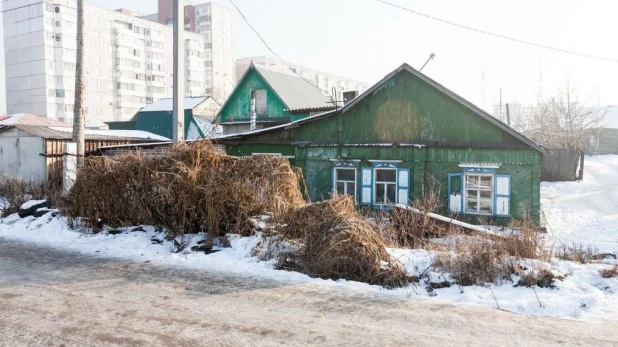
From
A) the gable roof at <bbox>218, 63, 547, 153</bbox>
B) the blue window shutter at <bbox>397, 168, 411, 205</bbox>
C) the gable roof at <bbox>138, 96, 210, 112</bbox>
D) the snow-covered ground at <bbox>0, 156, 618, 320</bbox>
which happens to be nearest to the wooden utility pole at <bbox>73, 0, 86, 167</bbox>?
the snow-covered ground at <bbox>0, 156, 618, 320</bbox>

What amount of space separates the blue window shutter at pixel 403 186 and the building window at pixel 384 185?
16 cm

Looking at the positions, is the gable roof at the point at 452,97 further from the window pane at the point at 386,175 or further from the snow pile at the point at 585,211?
the snow pile at the point at 585,211

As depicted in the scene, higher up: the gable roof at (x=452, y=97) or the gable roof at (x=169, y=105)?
the gable roof at (x=169, y=105)

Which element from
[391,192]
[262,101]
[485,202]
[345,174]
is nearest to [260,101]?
A: [262,101]

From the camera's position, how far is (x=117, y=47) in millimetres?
67875

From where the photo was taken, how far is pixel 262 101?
30.5m

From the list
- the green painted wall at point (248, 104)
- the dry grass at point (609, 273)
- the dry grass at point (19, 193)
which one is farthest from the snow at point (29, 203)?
the green painted wall at point (248, 104)

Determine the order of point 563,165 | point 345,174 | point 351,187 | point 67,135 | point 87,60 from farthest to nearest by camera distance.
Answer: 1. point 87,60
2. point 563,165
3. point 67,135
4. point 345,174
5. point 351,187

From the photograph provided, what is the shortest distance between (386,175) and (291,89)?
53.8 ft

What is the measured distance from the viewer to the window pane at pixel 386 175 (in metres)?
16.5

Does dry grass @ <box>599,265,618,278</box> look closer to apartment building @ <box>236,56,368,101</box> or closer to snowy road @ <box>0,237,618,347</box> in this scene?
snowy road @ <box>0,237,618,347</box>

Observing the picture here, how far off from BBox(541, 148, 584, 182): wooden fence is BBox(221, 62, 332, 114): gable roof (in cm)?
1498

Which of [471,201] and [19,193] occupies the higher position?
[19,193]

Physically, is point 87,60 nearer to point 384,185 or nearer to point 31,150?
point 31,150
